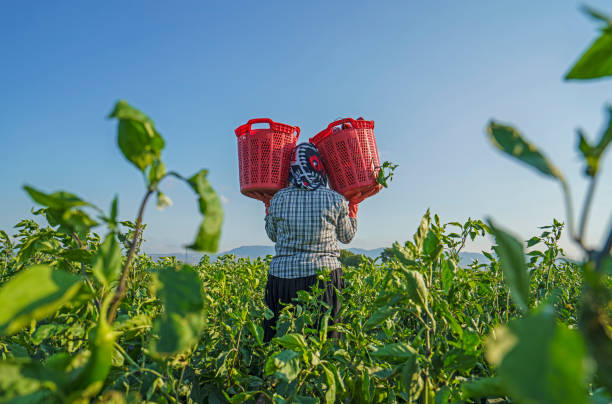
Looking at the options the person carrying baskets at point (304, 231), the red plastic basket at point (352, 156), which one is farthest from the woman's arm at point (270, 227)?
the red plastic basket at point (352, 156)

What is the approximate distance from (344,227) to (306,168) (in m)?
0.65

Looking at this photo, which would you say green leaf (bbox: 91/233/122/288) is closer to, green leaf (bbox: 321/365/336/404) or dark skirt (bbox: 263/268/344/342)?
green leaf (bbox: 321/365/336/404)

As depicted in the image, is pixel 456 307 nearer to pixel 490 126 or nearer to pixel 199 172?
pixel 490 126

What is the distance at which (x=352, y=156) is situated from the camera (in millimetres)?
3203

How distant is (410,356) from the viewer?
588 mm

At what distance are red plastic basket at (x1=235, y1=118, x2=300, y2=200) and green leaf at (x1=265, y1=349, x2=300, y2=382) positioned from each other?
2666mm

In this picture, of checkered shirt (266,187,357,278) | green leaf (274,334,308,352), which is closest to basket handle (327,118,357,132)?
checkered shirt (266,187,357,278)

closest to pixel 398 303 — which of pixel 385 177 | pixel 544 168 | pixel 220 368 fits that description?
pixel 544 168

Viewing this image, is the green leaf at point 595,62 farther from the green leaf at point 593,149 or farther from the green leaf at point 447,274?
the green leaf at point 447,274

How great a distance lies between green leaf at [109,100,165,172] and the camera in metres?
0.42

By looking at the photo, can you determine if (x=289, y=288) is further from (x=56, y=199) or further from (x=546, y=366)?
(x=546, y=366)

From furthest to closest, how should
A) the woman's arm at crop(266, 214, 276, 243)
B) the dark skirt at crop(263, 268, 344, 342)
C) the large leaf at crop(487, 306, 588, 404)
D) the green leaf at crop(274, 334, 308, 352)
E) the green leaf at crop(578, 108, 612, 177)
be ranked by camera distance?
the woman's arm at crop(266, 214, 276, 243) → the dark skirt at crop(263, 268, 344, 342) → the green leaf at crop(274, 334, 308, 352) → the green leaf at crop(578, 108, 612, 177) → the large leaf at crop(487, 306, 588, 404)

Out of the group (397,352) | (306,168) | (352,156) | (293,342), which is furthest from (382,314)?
(352,156)

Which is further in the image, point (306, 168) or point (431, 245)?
point (306, 168)
